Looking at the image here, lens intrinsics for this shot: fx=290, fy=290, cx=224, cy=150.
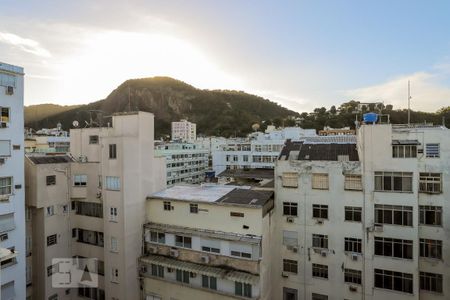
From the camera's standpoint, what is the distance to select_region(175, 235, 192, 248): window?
2330 cm

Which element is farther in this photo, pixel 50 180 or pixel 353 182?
pixel 50 180

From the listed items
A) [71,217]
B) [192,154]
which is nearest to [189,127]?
[192,154]

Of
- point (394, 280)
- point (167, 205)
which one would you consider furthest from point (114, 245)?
point (394, 280)

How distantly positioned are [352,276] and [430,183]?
8.80 m

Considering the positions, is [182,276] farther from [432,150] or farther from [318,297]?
[432,150]

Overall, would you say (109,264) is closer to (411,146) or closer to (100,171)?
Answer: (100,171)

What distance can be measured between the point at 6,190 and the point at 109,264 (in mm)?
9379

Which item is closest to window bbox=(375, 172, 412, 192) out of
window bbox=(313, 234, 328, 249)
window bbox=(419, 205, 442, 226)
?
window bbox=(419, 205, 442, 226)

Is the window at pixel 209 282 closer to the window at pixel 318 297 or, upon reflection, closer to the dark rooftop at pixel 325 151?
the window at pixel 318 297

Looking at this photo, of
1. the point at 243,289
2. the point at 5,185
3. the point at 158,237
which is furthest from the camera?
the point at 158,237

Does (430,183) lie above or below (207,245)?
above

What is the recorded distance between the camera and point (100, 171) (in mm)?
24766

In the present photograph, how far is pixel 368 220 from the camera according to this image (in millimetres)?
21469

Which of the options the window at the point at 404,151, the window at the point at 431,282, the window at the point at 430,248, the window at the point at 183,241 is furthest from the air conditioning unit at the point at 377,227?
the window at the point at 183,241
